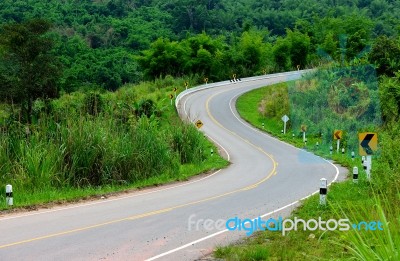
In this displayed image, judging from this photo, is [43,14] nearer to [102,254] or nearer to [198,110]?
[198,110]

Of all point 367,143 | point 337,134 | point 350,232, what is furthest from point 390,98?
point 350,232

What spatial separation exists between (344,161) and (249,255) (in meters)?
22.6

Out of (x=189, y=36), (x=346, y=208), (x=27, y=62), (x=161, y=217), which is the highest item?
(x=27, y=62)

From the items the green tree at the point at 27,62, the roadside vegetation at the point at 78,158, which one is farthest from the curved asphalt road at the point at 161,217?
the green tree at the point at 27,62

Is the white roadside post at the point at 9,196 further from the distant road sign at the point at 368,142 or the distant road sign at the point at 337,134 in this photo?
the distant road sign at the point at 337,134

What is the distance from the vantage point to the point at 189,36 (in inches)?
3418

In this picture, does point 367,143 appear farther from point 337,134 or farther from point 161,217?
point 337,134

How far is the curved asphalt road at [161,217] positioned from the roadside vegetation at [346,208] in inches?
44.0

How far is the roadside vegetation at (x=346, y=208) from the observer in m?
5.02

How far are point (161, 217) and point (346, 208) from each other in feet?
14.1

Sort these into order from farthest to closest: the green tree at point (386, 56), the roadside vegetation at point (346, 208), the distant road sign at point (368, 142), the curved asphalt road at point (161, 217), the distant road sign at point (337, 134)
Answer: the green tree at point (386, 56)
the distant road sign at point (337, 134)
the distant road sign at point (368, 142)
the curved asphalt road at point (161, 217)
the roadside vegetation at point (346, 208)

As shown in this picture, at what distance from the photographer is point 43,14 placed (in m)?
98.5

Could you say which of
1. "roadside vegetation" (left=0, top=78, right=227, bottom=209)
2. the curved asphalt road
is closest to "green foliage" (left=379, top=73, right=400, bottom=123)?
the curved asphalt road

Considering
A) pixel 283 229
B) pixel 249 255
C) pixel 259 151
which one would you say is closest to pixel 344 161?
pixel 259 151
